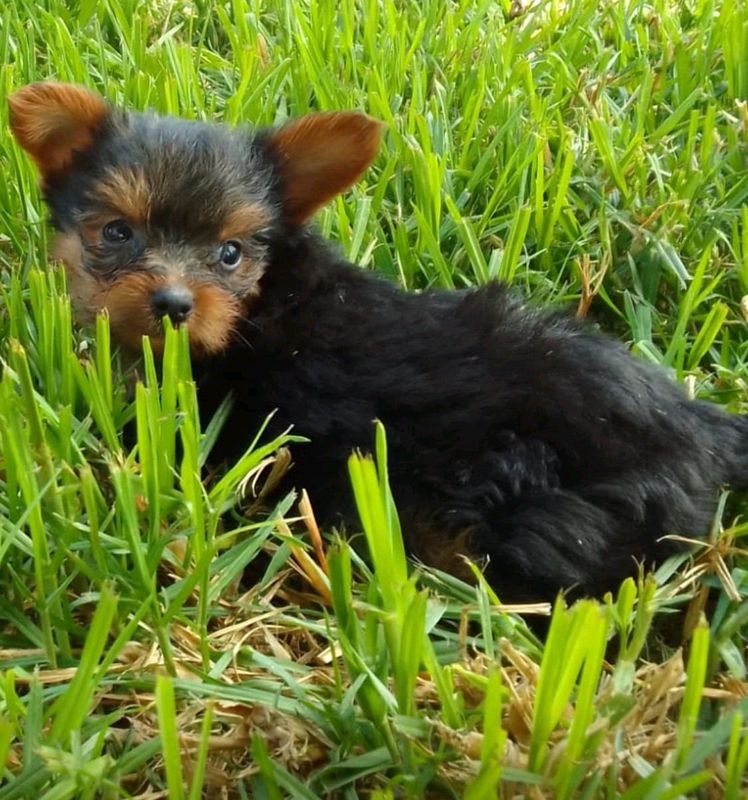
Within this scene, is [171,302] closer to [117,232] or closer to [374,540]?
[117,232]

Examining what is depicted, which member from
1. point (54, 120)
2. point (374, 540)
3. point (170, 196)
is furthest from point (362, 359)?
point (54, 120)

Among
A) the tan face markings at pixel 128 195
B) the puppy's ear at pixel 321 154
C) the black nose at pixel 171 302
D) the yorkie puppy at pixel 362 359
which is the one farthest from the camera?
the puppy's ear at pixel 321 154

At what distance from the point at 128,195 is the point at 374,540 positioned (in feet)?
3.89

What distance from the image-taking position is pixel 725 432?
200 centimetres

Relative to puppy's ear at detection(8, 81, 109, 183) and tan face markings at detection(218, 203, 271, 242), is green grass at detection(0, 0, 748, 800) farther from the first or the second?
tan face markings at detection(218, 203, 271, 242)

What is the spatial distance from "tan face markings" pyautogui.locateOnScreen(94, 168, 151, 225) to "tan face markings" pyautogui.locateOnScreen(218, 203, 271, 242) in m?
0.18

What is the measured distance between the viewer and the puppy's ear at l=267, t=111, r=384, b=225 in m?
2.30

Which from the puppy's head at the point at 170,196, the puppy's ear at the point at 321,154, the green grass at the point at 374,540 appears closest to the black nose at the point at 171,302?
the puppy's head at the point at 170,196

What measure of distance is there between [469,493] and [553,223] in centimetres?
111

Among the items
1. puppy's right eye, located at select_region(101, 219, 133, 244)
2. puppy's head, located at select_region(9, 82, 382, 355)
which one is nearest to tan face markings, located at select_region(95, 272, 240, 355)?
puppy's head, located at select_region(9, 82, 382, 355)

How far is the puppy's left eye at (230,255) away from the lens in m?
2.25

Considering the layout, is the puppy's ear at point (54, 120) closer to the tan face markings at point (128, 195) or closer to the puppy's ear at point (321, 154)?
the tan face markings at point (128, 195)

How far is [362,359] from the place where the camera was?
80.7 inches

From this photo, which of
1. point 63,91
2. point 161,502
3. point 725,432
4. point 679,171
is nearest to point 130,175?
point 63,91
